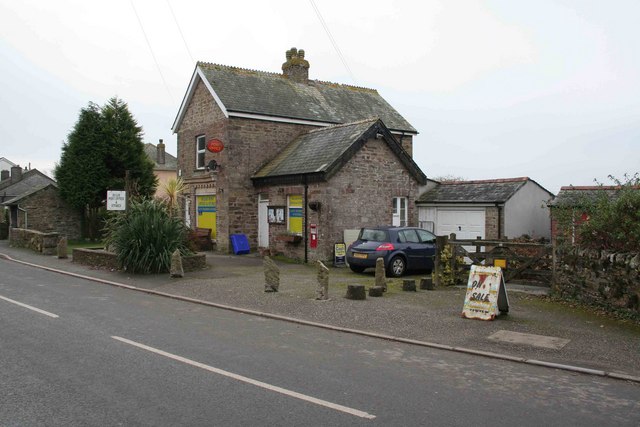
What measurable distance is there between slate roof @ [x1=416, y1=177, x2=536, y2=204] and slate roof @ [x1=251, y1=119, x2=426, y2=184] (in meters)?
1.53

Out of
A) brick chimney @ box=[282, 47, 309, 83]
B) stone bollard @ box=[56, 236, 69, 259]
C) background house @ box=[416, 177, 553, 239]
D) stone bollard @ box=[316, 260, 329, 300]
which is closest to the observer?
stone bollard @ box=[316, 260, 329, 300]

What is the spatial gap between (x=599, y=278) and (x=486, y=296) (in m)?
2.46

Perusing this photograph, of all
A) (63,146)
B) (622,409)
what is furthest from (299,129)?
(622,409)

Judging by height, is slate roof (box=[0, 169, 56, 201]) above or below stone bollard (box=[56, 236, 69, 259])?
above

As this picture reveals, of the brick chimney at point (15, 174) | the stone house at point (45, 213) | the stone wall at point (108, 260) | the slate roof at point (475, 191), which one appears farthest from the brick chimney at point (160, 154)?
the slate roof at point (475, 191)

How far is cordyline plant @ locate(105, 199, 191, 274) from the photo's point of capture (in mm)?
16641

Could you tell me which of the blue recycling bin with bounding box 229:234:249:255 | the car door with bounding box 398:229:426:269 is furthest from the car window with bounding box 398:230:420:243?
the blue recycling bin with bounding box 229:234:249:255

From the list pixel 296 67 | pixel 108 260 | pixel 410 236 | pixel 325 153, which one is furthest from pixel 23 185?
pixel 410 236

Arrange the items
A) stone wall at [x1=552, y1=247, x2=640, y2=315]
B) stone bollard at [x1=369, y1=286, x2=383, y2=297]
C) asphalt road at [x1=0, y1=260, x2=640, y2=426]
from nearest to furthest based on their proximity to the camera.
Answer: asphalt road at [x1=0, y1=260, x2=640, y2=426] → stone wall at [x1=552, y1=247, x2=640, y2=315] → stone bollard at [x1=369, y1=286, x2=383, y2=297]

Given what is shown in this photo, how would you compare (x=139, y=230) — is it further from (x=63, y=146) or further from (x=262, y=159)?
(x=63, y=146)

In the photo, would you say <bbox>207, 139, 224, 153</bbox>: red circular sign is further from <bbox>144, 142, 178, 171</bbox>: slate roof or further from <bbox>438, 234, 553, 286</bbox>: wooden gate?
<bbox>144, 142, 178, 171</bbox>: slate roof

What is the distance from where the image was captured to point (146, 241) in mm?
16828

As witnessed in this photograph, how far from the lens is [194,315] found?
1063cm

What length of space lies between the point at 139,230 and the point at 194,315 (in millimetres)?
7007
